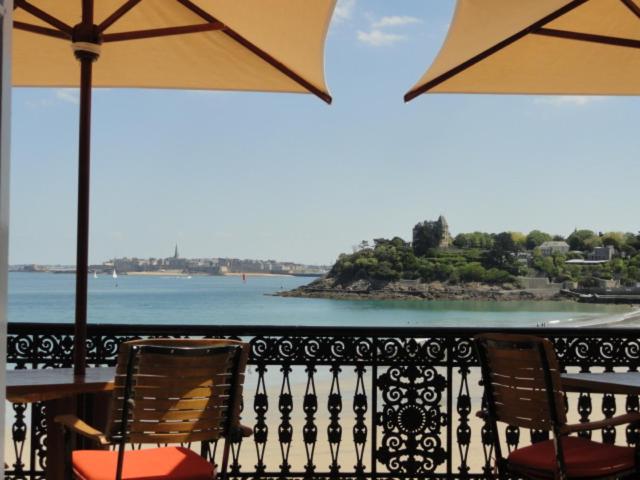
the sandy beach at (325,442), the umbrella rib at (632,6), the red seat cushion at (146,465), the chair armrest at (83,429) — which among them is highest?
the umbrella rib at (632,6)

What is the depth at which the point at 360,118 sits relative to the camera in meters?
69.6

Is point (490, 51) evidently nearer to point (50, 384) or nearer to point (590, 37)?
point (590, 37)

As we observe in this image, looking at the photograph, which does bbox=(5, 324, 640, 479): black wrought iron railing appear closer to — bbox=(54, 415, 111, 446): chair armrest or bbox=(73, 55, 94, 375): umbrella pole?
bbox=(73, 55, 94, 375): umbrella pole

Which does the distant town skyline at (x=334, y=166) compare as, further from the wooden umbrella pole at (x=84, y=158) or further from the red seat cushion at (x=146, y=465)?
the red seat cushion at (x=146, y=465)

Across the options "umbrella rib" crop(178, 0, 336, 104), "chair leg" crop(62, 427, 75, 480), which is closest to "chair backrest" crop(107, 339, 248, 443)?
"chair leg" crop(62, 427, 75, 480)

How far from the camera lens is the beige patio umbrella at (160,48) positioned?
3.66 m

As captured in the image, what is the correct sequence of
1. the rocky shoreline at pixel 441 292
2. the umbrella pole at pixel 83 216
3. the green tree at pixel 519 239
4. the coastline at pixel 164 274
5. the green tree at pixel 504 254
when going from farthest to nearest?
the coastline at pixel 164 274 < the green tree at pixel 519 239 < the green tree at pixel 504 254 < the rocky shoreline at pixel 441 292 < the umbrella pole at pixel 83 216

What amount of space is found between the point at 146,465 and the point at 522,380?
5.08 feet

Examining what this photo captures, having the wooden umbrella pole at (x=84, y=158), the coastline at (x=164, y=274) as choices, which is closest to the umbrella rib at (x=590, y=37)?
the wooden umbrella pole at (x=84, y=158)

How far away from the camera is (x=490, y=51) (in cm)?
424

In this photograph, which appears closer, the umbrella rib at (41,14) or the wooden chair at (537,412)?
the wooden chair at (537,412)

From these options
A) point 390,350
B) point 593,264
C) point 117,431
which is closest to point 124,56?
point 390,350

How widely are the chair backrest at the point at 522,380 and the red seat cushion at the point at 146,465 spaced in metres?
1.27

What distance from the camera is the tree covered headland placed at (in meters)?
55.1
